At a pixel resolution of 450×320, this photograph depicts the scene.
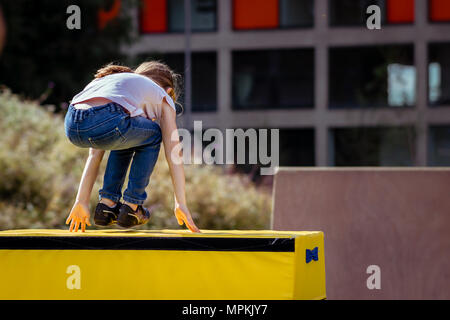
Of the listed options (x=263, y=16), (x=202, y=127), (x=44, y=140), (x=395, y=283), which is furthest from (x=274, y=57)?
(x=395, y=283)

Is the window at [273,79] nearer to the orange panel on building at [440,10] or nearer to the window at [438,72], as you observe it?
the window at [438,72]

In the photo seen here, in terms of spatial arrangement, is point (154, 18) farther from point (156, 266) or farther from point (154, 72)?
point (156, 266)

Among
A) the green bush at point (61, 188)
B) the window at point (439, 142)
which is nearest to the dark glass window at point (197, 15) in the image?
the window at point (439, 142)

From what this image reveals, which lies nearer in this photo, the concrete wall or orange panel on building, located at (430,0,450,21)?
the concrete wall

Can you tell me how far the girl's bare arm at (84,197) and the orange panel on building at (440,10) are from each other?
24.8 meters

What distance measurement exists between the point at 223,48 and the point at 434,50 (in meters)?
8.07

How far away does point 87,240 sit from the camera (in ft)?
14.1

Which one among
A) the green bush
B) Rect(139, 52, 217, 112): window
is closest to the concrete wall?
the green bush

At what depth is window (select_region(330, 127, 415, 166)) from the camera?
88.7 ft

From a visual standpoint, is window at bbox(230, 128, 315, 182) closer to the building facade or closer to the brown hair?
the building facade

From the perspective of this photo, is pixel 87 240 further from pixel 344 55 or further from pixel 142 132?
pixel 344 55

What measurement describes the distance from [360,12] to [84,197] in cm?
2441

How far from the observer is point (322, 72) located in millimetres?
28266

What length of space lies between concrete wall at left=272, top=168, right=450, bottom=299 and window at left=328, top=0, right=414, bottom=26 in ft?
72.4
